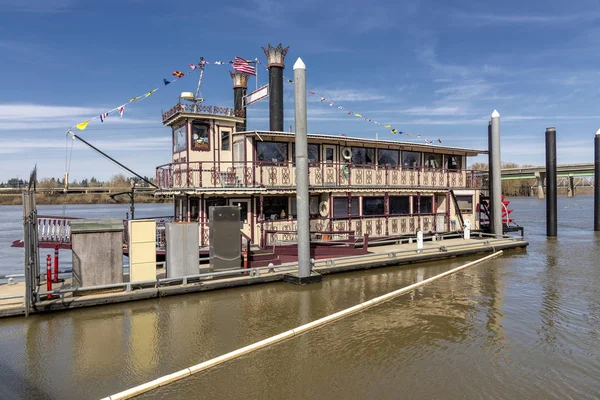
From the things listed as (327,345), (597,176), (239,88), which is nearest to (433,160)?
(239,88)

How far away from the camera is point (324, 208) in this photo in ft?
66.2

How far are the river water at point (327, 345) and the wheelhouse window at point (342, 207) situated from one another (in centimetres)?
677

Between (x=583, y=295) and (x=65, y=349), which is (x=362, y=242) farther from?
(x=65, y=349)

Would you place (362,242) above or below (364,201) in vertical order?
below

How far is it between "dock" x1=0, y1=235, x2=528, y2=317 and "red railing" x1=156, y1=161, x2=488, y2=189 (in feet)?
12.2

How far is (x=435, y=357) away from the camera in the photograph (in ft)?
26.5

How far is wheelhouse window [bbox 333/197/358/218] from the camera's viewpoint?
2045 cm

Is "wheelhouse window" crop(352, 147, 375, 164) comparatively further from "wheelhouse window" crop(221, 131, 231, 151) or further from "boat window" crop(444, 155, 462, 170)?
"wheelhouse window" crop(221, 131, 231, 151)

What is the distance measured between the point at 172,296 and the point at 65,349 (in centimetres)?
426

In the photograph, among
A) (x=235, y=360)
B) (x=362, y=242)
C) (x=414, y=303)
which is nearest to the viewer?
(x=235, y=360)

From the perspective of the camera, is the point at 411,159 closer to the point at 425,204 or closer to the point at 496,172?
the point at 425,204

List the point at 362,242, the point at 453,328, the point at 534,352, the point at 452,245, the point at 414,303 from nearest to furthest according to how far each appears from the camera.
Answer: the point at 534,352
the point at 453,328
the point at 414,303
the point at 362,242
the point at 452,245

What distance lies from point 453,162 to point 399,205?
6.10 m

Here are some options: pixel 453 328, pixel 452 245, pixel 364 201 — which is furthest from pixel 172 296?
pixel 452 245
